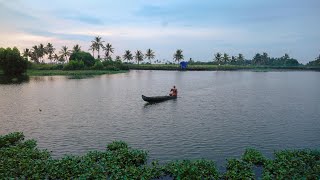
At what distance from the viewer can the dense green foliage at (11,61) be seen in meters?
114

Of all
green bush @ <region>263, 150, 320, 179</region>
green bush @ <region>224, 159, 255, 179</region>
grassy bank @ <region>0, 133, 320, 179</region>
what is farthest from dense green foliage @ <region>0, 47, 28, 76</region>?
green bush @ <region>263, 150, 320, 179</region>

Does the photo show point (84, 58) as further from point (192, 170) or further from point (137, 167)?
point (192, 170)

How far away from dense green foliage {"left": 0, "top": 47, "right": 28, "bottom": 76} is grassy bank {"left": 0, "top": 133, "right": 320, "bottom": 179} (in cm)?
10341

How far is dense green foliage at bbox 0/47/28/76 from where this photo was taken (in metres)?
114

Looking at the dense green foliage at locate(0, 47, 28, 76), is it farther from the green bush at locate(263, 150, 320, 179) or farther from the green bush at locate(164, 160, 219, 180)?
the green bush at locate(263, 150, 320, 179)

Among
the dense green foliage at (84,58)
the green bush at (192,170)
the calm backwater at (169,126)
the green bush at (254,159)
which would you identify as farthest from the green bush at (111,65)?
the green bush at (192,170)

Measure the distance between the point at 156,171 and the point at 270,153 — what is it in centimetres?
1054

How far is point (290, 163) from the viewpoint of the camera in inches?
776

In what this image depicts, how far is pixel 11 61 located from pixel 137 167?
111 metres

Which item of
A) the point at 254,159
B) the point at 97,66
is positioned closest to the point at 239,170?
the point at 254,159

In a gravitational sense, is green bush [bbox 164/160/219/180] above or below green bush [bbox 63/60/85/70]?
below

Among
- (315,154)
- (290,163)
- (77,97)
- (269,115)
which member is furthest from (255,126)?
(77,97)

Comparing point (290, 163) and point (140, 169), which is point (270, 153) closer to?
point (290, 163)

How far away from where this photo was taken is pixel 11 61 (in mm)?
115250
